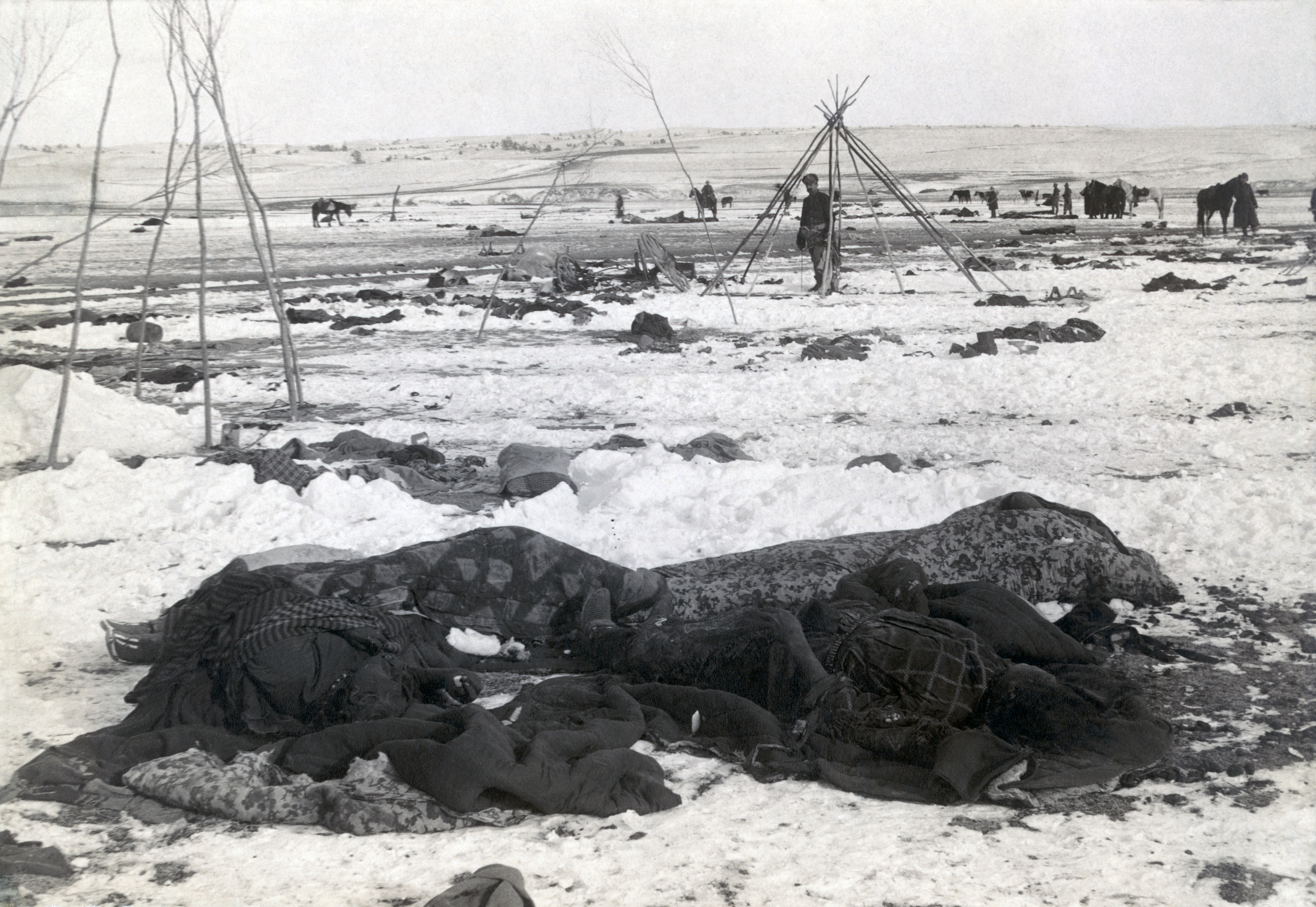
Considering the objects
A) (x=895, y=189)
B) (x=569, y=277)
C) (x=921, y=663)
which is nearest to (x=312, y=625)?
(x=921, y=663)

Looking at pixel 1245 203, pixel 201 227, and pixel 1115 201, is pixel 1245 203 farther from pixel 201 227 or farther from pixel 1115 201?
pixel 201 227

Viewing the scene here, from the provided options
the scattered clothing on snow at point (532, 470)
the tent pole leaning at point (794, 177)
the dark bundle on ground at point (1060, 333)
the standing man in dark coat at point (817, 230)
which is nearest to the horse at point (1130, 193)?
the standing man in dark coat at point (817, 230)

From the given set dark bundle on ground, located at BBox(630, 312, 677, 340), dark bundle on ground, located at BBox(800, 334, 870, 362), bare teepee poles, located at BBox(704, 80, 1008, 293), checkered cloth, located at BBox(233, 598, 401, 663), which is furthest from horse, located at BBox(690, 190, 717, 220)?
checkered cloth, located at BBox(233, 598, 401, 663)

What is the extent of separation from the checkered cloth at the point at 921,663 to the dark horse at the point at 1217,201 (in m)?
15.7

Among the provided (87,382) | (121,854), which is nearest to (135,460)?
(87,382)

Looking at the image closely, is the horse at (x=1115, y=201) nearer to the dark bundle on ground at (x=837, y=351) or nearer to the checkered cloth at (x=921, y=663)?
the dark bundle on ground at (x=837, y=351)

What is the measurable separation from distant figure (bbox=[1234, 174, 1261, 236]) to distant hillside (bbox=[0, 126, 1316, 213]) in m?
5.53

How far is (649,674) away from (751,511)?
1262 mm

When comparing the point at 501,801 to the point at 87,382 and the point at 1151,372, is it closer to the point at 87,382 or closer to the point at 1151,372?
the point at 87,382

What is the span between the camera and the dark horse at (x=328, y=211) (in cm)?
2312

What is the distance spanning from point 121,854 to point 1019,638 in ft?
7.80

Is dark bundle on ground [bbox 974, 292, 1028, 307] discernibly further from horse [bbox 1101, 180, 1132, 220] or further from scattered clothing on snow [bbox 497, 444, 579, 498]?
horse [bbox 1101, 180, 1132, 220]

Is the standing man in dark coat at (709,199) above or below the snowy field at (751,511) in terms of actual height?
above

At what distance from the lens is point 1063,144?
40.0 m
